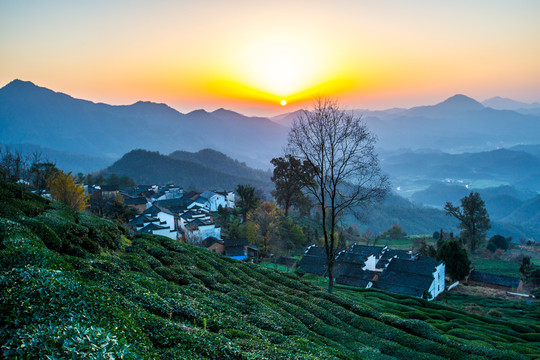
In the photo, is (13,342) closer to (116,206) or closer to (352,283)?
(352,283)

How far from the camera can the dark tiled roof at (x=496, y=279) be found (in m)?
43.1

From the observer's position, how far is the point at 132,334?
279 inches

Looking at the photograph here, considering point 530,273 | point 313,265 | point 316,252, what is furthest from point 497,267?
point 313,265

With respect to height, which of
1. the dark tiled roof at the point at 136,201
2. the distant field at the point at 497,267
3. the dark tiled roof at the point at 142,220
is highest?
the dark tiled roof at the point at 136,201

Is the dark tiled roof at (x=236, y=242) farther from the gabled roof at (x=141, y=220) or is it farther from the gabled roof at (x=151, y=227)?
the gabled roof at (x=141, y=220)

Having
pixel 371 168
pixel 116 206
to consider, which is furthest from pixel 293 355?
pixel 116 206

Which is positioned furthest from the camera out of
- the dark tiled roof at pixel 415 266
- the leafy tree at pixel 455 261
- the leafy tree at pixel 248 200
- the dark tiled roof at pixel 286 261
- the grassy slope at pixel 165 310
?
the leafy tree at pixel 248 200

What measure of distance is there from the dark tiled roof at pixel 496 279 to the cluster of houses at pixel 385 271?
336 inches

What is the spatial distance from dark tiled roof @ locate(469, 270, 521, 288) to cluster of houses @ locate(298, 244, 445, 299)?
8.54m

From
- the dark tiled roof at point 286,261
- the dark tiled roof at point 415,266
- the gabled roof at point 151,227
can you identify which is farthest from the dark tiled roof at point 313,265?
the gabled roof at point 151,227

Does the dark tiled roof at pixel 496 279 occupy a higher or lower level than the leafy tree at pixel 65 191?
lower

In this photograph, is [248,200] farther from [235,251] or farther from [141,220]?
[141,220]

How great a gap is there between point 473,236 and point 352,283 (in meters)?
42.5

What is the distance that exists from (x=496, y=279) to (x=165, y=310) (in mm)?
51001
